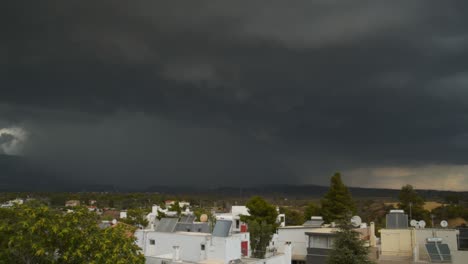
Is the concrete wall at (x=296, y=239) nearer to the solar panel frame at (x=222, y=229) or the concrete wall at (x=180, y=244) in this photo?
the concrete wall at (x=180, y=244)

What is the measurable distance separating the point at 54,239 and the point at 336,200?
56.7 m

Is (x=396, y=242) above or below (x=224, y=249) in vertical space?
below

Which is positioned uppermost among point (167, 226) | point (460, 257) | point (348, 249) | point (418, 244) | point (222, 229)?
point (222, 229)

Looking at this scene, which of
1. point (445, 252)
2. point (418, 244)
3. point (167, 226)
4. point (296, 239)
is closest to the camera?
point (445, 252)

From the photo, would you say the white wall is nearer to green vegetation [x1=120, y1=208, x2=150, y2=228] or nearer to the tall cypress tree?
the tall cypress tree

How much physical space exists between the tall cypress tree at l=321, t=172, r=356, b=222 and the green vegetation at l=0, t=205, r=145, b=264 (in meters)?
51.7

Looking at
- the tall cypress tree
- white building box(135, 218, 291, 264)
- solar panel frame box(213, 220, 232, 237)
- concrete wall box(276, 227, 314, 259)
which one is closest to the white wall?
concrete wall box(276, 227, 314, 259)

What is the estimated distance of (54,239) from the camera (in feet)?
84.4

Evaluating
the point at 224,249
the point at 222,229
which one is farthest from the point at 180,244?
the point at 224,249

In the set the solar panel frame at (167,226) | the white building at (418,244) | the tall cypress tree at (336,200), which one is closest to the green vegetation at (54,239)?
the solar panel frame at (167,226)

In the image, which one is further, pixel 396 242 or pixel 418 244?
pixel 396 242

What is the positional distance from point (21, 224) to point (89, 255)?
4.41 m

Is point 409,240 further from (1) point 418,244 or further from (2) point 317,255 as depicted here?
(2) point 317,255

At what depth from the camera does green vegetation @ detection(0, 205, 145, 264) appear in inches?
974
